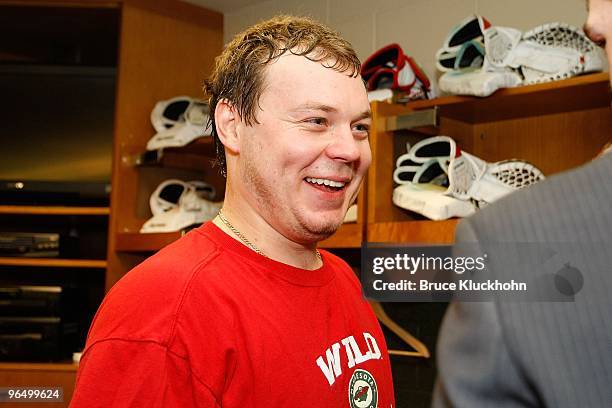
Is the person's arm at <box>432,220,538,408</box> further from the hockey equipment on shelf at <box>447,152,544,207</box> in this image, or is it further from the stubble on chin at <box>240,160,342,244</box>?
the hockey equipment on shelf at <box>447,152,544,207</box>

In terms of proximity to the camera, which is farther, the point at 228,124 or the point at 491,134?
the point at 491,134

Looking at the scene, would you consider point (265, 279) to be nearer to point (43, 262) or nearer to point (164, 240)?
point (164, 240)

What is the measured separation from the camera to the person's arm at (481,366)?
12.6 inches

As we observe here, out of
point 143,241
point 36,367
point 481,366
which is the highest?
point 481,366

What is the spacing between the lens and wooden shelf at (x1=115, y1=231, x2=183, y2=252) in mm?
2439

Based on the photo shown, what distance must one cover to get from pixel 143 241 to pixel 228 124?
5.28 ft

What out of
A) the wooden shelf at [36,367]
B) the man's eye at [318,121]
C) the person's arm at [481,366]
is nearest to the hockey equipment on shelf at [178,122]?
the wooden shelf at [36,367]

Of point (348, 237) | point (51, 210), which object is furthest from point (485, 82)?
point (51, 210)

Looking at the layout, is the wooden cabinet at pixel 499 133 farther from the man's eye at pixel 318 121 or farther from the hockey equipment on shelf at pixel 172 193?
the hockey equipment on shelf at pixel 172 193

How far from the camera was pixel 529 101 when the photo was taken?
72.6 inches

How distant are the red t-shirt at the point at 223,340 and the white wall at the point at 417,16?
4.77 ft

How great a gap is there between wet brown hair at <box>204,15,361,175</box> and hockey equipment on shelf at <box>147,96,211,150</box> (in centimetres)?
137

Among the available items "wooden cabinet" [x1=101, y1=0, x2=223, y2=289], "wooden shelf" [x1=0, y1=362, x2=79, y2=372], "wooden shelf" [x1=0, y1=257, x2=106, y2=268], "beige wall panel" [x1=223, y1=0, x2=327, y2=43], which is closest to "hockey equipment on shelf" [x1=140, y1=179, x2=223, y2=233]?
"wooden cabinet" [x1=101, y1=0, x2=223, y2=289]

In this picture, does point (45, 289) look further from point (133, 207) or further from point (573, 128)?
point (573, 128)
